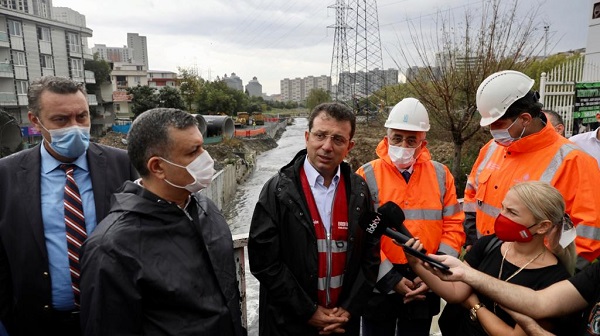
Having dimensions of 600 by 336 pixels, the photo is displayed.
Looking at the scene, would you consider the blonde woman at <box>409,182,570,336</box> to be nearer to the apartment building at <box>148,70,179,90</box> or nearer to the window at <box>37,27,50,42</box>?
the window at <box>37,27,50,42</box>

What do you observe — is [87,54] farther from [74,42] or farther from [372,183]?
[372,183]

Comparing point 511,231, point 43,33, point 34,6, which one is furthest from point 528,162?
point 34,6

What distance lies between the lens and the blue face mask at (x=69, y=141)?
2.36 m

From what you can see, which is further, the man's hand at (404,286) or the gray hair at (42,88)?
the man's hand at (404,286)

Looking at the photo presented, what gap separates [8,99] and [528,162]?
37.0 metres

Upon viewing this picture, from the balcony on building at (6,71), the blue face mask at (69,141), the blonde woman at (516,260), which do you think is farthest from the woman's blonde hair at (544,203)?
the balcony on building at (6,71)

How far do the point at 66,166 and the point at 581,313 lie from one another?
9.89 feet

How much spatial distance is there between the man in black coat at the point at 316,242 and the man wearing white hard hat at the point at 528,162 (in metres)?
1.05

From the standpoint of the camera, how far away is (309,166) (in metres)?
2.61

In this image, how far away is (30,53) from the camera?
33.3 meters

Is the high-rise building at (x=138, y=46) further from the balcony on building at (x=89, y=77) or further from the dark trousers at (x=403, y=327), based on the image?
the dark trousers at (x=403, y=327)

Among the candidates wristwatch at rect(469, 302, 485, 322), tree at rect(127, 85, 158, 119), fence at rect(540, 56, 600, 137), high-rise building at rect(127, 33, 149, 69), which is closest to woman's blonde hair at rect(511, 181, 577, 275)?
wristwatch at rect(469, 302, 485, 322)

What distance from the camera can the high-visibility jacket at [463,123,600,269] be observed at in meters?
2.38

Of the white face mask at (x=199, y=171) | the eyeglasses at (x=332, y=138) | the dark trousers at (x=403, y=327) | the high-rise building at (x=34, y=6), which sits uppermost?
the high-rise building at (x=34, y=6)
